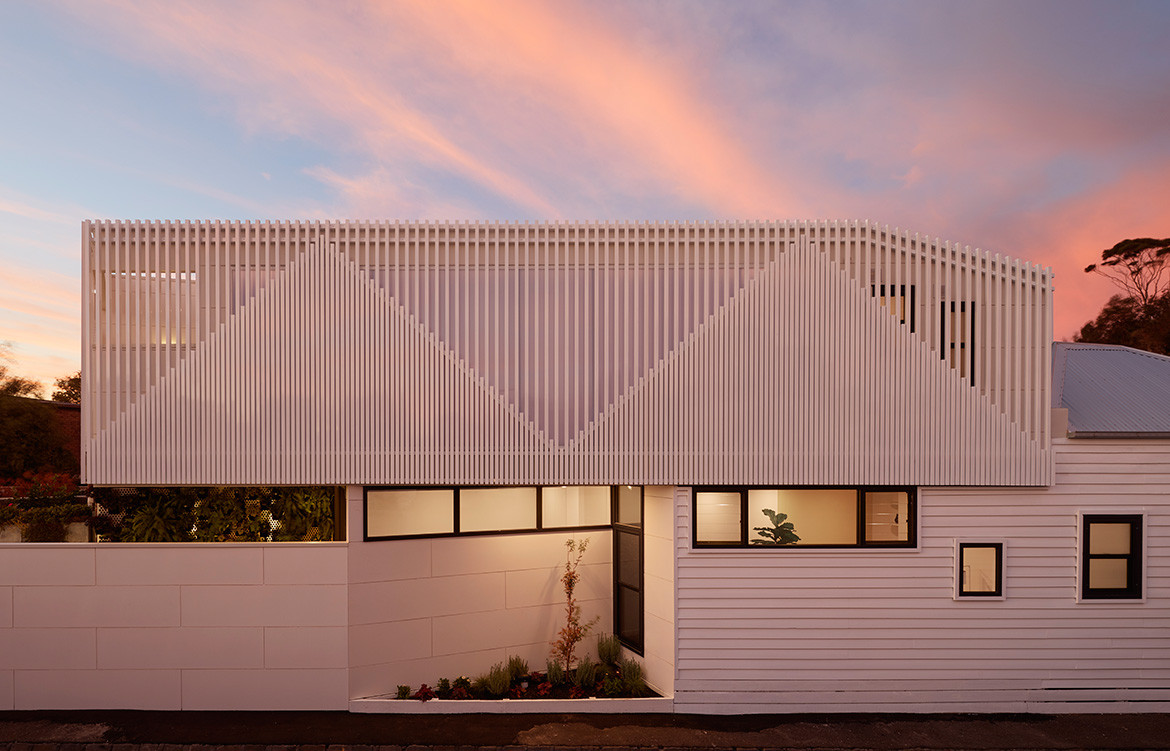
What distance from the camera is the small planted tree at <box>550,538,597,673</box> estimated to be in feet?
23.8

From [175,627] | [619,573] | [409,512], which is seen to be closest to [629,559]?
[619,573]

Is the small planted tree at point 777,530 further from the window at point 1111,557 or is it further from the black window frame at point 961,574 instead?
the window at point 1111,557

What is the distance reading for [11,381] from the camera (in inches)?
964

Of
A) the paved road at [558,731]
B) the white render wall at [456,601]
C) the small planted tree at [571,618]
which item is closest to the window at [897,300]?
the paved road at [558,731]

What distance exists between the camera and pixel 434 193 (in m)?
13.9

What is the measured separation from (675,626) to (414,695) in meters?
3.15

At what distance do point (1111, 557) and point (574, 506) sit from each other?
20.8 ft

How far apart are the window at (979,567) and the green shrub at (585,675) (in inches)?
175

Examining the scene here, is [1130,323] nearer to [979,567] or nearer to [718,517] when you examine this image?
[979,567]

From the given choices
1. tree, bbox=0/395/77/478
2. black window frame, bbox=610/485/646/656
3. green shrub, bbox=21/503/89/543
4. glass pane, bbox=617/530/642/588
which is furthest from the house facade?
tree, bbox=0/395/77/478

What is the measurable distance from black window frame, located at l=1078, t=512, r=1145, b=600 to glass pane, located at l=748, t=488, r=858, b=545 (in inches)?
105

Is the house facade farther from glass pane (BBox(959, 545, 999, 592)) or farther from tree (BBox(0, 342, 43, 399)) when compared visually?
tree (BBox(0, 342, 43, 399))

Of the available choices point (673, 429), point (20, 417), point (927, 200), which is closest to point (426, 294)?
point (673, 429)

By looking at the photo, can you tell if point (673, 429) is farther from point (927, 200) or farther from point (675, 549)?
point (927, 200)
